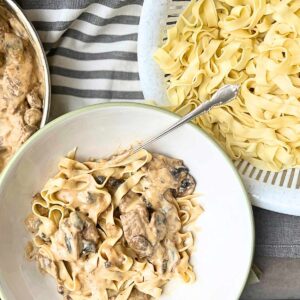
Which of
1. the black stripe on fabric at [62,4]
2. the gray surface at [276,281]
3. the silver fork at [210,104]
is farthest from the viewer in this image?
the gray surface at [276,281]

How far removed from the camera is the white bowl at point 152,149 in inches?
36.4

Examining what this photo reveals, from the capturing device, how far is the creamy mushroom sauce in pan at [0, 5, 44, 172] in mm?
961

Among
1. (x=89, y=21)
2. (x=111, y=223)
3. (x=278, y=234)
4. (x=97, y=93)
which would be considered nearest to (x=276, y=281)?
(x=278, y=234)


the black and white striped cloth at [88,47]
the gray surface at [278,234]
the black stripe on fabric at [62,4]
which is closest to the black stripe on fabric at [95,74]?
the black and white striped cloth at [88,47]

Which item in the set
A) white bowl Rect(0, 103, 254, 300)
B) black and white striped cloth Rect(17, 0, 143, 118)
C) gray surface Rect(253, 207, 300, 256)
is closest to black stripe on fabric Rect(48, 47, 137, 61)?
black and white striped cloth Rect(17, 0, 143, 118)

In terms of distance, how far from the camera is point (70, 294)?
3.27ft

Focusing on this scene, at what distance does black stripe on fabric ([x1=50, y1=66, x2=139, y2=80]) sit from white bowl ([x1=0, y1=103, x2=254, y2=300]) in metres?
0.16

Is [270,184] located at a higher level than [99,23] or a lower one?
lower

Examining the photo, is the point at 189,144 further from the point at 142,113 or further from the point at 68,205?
the point at 68,205

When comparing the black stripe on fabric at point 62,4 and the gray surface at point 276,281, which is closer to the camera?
the black stripe on fabric at point 62,4

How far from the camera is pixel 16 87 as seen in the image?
3.16 feet

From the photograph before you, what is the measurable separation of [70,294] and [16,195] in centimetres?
19

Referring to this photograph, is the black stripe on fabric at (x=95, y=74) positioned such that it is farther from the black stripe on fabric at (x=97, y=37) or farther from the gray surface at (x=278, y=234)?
the gray surface at (x=278, y=234)

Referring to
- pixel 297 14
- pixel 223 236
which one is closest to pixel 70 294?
pixel 223 236
